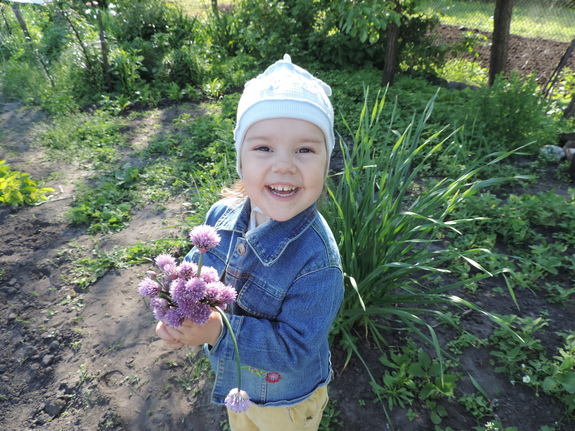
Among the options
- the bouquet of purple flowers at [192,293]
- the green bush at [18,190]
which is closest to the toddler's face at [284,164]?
the bouquet of purple flowers at [192,293]

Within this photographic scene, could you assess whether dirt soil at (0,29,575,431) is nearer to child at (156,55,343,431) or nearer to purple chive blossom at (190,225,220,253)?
child at (156,55,343,431)

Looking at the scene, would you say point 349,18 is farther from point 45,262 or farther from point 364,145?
point 45,262

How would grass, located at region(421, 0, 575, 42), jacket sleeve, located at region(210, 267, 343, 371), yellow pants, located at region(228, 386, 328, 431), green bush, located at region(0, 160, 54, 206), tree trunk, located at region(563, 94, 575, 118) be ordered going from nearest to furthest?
jacket sleeve, located at region(210, 267, 343, 371) < yellow pants, located at region(228, 386, 328, 431) < green bush, located at region(0, 160, 54, 206) < tree trunk, located at region(563, 94, 575, 118) < grass, located at region(421, 0, 575, 42)

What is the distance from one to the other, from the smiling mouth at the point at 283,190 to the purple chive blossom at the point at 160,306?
17.9 inches

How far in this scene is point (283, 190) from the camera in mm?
1115

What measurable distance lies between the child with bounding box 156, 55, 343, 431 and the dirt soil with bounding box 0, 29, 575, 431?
30.0 inches

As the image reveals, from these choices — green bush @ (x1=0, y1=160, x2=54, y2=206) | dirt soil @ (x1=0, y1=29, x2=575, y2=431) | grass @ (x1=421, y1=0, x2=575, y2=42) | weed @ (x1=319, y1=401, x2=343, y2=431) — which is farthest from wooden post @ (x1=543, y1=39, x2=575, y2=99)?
green bush @ (x1=0, y1=160, x2=54, y2=206)

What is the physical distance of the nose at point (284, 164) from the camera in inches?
41.4

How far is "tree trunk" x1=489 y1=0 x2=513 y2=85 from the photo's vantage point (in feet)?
15.0

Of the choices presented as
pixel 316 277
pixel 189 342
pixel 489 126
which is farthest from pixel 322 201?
pixel 489 126

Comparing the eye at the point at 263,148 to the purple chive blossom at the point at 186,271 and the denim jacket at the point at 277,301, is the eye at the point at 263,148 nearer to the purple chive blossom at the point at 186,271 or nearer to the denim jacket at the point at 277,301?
the denim jacket at the point at 277,301

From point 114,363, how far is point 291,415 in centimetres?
126

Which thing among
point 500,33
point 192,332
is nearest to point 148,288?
point 192,332

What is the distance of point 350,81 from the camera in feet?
17.8
